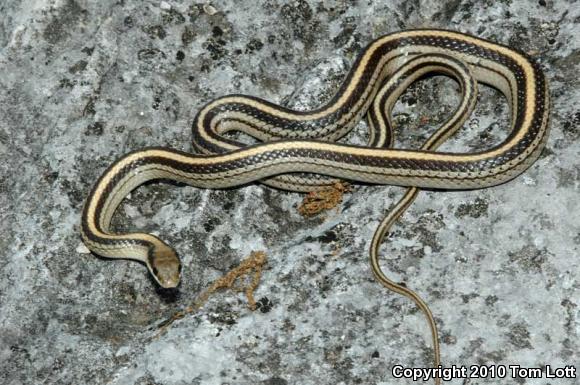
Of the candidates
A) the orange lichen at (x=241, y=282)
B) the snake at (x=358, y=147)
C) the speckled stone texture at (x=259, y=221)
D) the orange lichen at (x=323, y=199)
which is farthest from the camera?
the orange lichen at (x=323, y=199)

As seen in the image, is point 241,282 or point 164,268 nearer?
point 164,268

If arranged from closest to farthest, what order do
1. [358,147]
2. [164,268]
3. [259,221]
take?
[164,268]
[259,221]
[358,147]

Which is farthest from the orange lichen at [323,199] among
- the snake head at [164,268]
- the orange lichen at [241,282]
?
the snake head at [164,268]

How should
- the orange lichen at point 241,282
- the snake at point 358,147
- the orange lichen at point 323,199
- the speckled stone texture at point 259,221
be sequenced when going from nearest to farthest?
the speckled stone texture at point 259,221 < the orange lichen at point 241,282 < the snake at point 358,147 < the orange lichen at point 323,199

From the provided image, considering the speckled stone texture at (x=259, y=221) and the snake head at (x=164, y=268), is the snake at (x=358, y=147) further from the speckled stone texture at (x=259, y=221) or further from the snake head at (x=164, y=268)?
the speckled stone texture at (x=259, y=221)

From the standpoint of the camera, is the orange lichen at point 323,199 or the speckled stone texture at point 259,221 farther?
the orange lichen at point 323,199

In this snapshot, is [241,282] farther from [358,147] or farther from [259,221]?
[358,147]

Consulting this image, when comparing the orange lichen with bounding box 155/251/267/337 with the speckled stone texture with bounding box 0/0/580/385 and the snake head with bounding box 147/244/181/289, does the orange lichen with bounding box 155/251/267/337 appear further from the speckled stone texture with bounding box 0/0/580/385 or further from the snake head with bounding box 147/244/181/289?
the snake head with bounding box 147/244/181/289

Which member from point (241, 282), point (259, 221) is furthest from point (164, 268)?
point (259, 221)

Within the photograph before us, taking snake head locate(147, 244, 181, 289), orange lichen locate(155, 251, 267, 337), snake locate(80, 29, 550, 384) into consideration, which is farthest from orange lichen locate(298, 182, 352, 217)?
snake head locate(147, 244, 181, 289)
